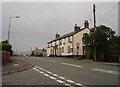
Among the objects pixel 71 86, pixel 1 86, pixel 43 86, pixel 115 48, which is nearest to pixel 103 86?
pixel 71 86

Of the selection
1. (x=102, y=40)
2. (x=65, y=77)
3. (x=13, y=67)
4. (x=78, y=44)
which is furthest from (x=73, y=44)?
(x=65, y=77)

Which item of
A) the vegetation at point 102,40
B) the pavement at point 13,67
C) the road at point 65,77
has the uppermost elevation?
A: the vegetation at point 102,40

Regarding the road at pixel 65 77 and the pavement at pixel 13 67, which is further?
the pavement at pixel 13 67

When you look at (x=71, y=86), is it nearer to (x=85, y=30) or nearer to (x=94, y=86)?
(x=94, y=86)

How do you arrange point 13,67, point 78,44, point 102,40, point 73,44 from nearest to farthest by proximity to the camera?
point 13,67, point 102,40, point 78,44, point 73,44

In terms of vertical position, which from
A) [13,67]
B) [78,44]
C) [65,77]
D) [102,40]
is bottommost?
[65,77]

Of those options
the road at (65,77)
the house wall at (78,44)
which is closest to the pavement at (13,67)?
the road at (65,77)

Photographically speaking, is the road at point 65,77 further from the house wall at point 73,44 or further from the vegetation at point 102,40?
the house wall at point 73,44

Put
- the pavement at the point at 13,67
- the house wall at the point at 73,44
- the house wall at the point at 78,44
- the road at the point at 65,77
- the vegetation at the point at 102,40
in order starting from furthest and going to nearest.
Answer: the house wall at the point at 73,44 < the house wall at the point at 78,44 < the vegetation at the point at 102,40 < the pavement at the point at 13,67 < the road at the point at 65,77

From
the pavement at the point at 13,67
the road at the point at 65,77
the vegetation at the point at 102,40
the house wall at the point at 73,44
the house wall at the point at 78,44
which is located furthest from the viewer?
the house wall at the point at 73,44

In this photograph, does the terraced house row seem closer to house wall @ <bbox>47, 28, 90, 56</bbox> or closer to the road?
house wall @ <bbox>47, 28, 90, 56</bbox>

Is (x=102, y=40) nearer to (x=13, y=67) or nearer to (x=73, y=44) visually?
(x=13, y=67)

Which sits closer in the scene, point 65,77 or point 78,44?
point 65,77

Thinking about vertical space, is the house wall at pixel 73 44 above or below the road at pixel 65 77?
above
